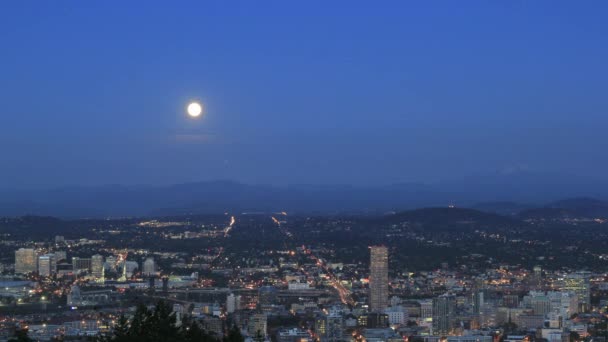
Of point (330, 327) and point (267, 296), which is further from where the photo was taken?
point (267, 296)

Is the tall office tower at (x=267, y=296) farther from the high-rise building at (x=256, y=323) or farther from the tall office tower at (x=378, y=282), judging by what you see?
the high-rise building at (x=256, y=323)

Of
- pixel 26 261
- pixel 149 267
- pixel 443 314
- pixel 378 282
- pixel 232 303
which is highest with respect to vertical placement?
pixel 26 261

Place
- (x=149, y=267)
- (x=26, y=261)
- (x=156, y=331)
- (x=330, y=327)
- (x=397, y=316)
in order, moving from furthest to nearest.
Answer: (x=26, y=261), (x=149, y=267), (x=397, y=316), (x=330, y=327), (x=156, y=331)

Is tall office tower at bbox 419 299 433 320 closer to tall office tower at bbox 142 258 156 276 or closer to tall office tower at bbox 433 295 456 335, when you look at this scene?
tall office tower at bbox 433 295 456 335

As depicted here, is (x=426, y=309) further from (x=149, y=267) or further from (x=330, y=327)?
(x=149, y=267)

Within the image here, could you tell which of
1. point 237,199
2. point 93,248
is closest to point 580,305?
point 93,248

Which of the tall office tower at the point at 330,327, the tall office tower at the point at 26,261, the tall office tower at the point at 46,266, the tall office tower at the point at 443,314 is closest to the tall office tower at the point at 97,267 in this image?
the tall office tower at the point at 46,266

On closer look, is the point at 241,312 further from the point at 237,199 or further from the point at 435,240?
the point at 237,199

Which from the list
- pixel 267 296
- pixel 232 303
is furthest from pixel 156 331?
pixel 267 296
